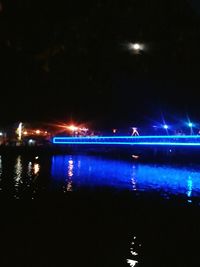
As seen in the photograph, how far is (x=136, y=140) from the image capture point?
68.3 metres

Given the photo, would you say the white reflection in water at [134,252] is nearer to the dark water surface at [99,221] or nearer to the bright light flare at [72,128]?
the dark water surface at [99,221]

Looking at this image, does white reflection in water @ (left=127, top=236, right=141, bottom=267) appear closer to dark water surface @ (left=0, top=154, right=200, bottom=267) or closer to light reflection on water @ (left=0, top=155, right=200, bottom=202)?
dark water surface @ (left=0, top=154, right=200, bottom=267)

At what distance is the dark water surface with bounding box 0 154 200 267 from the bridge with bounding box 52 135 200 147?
14209mm

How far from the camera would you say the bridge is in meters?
60.5

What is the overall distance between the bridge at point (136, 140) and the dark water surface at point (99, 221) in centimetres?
1421

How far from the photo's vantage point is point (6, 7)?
8.32 m

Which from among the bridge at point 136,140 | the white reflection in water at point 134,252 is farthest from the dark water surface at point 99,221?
the bridge at point 136,140

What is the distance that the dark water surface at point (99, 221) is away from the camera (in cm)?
1810

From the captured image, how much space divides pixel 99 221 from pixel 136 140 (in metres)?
43.9

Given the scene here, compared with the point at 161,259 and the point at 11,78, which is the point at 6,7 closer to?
the point at 11,78

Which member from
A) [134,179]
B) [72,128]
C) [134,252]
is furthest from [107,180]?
[72,128]

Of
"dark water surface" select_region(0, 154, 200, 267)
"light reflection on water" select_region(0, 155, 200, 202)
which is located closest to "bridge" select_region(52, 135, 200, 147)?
"light reflection on water" select_region(0, 155, 200, 202)

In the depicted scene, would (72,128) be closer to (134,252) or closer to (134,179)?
(134,179)

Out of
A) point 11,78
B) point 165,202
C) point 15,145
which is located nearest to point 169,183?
point 165,202
